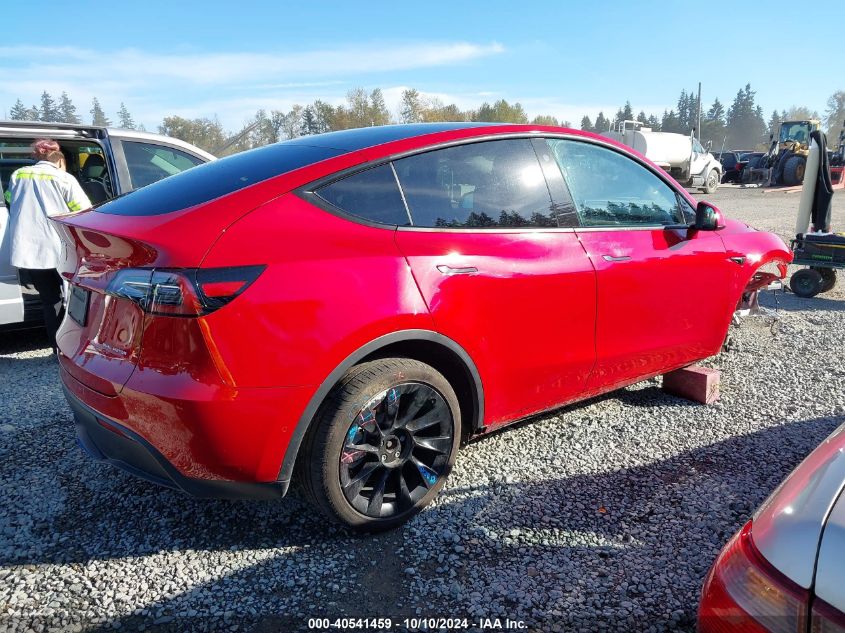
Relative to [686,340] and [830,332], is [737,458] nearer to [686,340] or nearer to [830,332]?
[686,340]

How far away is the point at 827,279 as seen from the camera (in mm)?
7262

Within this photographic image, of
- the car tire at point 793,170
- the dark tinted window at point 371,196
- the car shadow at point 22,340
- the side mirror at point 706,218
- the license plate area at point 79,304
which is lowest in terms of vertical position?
the car shadow at point 22,340

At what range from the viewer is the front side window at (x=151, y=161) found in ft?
18.7

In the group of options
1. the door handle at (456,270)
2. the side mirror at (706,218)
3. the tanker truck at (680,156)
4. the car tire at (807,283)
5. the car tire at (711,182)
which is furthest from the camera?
the car tire at (711,182)

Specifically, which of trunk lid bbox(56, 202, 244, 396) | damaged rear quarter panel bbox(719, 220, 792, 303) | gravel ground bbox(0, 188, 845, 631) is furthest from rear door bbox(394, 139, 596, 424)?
damaged rear quarter panel bbox(719, 220, 792, 303)

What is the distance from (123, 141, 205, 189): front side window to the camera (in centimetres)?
569

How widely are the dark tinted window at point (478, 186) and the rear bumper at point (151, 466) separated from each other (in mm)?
1272

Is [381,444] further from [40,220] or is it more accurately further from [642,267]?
[40,220]

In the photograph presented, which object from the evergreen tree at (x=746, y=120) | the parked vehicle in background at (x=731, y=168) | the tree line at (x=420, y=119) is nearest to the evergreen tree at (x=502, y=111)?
the tree line at (x=420, y=119)

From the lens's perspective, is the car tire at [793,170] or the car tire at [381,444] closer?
the car tire at [381,444]

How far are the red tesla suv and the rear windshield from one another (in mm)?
16

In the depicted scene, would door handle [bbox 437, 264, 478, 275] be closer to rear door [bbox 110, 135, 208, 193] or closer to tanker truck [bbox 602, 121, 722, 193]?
rear door [bbox 110, 135, 208, 193]

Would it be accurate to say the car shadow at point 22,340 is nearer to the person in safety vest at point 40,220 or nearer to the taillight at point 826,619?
the person in safety vest at point 40,220

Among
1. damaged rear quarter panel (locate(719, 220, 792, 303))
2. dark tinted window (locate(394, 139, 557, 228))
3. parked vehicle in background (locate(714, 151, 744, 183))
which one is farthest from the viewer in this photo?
parked vehicle in background (locate(714, 151, 744, 183))
